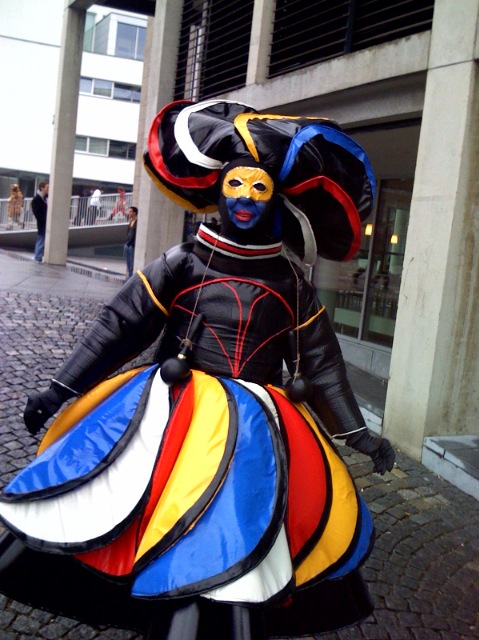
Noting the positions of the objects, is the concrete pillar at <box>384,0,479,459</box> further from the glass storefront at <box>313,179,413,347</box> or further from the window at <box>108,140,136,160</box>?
the window at <box>108,140,136,160</box>

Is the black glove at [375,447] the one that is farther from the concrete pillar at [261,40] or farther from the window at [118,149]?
the window at [118,149]

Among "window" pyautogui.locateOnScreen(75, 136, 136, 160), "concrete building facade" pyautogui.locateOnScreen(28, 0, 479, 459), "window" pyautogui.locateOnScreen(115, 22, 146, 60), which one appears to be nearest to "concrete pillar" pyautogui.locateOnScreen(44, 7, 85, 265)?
"concrete building facade" pyautogui.locateOnScreen(28, 0, 479, 459)

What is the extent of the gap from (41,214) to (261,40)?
10841 millimetres

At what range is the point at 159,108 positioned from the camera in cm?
1117

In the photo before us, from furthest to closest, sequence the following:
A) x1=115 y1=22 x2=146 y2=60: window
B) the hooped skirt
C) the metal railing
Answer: x1=115 y1=22 x2=146 y2=60: window < the metal railing < the hooped skirt

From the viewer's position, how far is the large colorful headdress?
2590 mm

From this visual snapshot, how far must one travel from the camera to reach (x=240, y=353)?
A: 257cm

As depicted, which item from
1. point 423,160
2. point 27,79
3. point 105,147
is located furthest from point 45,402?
point 27,79

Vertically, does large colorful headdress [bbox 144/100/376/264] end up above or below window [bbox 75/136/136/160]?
below

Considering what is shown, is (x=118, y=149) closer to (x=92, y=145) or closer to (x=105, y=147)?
(x=105, y=147)

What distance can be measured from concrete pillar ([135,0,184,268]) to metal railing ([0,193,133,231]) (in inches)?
498

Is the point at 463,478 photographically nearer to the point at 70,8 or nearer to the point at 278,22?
the point at 278,22

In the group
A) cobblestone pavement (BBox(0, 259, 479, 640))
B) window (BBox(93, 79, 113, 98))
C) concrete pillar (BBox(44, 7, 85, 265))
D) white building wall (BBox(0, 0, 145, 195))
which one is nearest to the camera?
cobblestone pavement (BBox(0, 259, 479, 640))

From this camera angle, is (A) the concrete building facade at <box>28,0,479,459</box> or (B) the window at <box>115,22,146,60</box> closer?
(A) the concrete building facade at <box>28,0,479,459</box>
